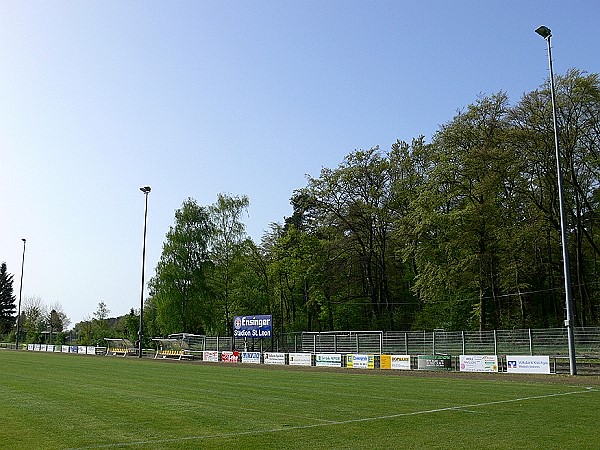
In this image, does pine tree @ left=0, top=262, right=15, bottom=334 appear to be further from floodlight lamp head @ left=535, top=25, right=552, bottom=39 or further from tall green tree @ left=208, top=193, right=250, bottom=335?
floodlight lamp head @ left=535, top=25, right=552, bottom=39

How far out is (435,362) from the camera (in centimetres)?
3981

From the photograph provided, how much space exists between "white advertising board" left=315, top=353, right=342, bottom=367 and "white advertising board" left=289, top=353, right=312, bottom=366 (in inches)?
41.7

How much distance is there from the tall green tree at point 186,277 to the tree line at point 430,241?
0.14m

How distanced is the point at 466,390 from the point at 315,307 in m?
49.3

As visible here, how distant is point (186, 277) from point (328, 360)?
1280 inches

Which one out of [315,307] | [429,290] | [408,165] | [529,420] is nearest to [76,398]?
[529,420]

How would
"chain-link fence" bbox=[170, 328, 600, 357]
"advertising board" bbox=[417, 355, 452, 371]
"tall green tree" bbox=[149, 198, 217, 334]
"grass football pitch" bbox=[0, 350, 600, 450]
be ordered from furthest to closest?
"tall green tree" bbox=[149, 198, 217, 334] → "advertising board" bbox=[417, 355, 452, 371] → "chain-link fence" bbox=[170, 328, 600, 357] → "grass football pitch" bbox=[0, 350, 600, 450]

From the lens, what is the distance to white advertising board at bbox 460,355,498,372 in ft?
119

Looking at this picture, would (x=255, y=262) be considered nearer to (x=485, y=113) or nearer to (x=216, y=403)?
(x=485, y=113)

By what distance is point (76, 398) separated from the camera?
19797 mm

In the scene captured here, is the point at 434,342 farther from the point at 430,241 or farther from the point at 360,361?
the point at 430,241

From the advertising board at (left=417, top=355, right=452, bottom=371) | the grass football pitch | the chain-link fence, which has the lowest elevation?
the grass football pitch

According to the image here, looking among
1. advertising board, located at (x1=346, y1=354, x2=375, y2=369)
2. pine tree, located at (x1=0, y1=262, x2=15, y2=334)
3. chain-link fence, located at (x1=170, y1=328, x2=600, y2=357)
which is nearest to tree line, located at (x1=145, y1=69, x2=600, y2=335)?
chain-link fence, located at (x1=170, y1=328, x2=600, y2=357)

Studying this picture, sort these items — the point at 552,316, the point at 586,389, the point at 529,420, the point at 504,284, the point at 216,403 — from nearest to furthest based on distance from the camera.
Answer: the point at 529,420, the point at 216,403, the point at 586,389, the point at 504,284, the point at 552,316
